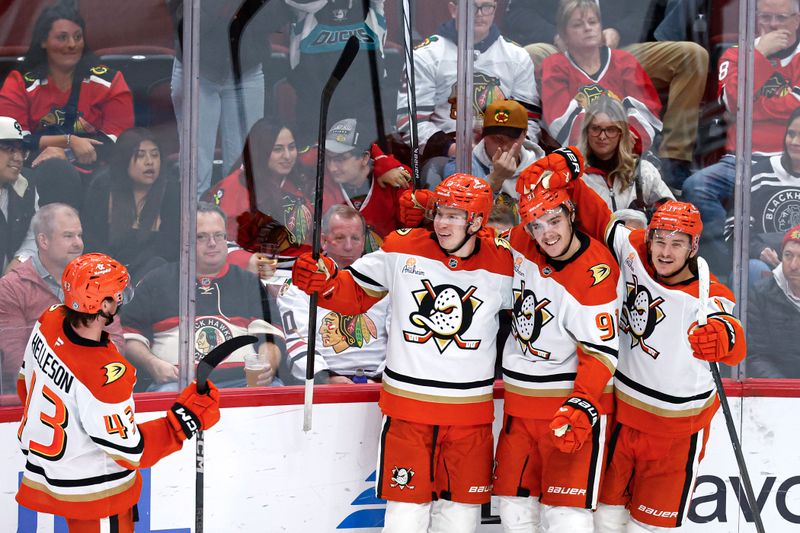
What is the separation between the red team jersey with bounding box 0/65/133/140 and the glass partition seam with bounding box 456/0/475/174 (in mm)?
1259

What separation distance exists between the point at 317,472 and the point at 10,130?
66.8 inches

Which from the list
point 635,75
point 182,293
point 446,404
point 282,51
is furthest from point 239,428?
point 635,75

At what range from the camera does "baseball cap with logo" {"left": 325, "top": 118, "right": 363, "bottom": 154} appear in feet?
13.5

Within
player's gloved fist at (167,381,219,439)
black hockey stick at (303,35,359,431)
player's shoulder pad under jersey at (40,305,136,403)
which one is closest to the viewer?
player's shoulder pad under jersey at (40,305,136,403)

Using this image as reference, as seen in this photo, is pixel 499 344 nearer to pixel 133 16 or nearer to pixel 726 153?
pixel 726 153

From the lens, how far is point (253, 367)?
3988 millimetres

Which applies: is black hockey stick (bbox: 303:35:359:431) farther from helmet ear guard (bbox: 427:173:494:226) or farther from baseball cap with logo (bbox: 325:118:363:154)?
helmet ear guard (bbox: 427:173:494:226)

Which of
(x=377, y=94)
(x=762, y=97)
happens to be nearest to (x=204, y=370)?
(x=377, y=94)

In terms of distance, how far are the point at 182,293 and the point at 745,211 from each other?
87.6 inches

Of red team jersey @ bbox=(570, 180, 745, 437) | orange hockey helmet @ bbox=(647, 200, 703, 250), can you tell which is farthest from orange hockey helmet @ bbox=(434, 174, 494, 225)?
orange hockey helmet @ bbox=(647, 200, 703, 250)

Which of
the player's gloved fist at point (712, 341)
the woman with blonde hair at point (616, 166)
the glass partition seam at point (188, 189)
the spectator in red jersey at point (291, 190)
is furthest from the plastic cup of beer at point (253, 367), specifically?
the player's gloved fist at point (712, 341)

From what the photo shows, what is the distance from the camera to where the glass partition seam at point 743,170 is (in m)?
4.16

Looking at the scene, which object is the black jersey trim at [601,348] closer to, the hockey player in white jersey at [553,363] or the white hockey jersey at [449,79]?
the hockey player in white jersey at [553,363]

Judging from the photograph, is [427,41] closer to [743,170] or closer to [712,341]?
[743,170]
